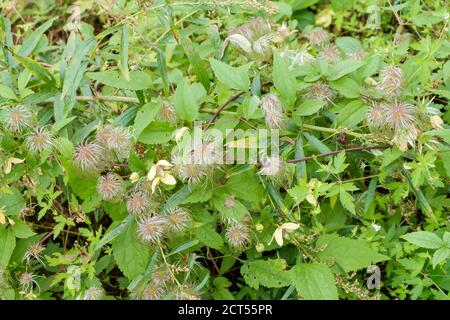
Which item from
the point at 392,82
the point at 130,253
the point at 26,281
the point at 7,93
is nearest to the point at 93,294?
the point at 130,253

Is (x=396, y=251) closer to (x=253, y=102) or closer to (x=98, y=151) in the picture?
(x=253, y=102)

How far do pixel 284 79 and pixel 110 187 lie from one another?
2.17 feet

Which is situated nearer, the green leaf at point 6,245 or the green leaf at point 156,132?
the green leaf at point 156,132

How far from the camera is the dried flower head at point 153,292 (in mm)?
1853

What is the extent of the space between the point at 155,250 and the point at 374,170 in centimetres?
87

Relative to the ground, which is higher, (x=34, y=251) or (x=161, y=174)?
(x=161, y=174)

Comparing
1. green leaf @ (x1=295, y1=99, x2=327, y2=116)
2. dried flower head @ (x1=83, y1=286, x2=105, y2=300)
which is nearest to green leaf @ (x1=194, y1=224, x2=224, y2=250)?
dried flower head @ (x1=83, y1=286, x2=105, y2=300)

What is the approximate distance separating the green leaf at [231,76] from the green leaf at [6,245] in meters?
0.93

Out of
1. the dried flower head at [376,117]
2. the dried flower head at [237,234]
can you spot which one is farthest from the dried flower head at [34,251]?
the dried flower head at [376,117]

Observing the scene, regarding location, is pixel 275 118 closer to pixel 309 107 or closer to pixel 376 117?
pixel 309 107

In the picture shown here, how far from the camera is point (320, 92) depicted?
2.02 m

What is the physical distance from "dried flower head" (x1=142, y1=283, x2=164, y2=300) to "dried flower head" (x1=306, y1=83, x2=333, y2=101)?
0.82 m

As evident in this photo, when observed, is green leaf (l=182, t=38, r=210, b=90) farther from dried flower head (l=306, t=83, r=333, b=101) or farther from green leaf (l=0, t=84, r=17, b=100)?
green leaf (l=0, t=84, r=17, b=100)

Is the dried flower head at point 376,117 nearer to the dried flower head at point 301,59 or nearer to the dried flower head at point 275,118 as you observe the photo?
the dried flower head at point 275,118
